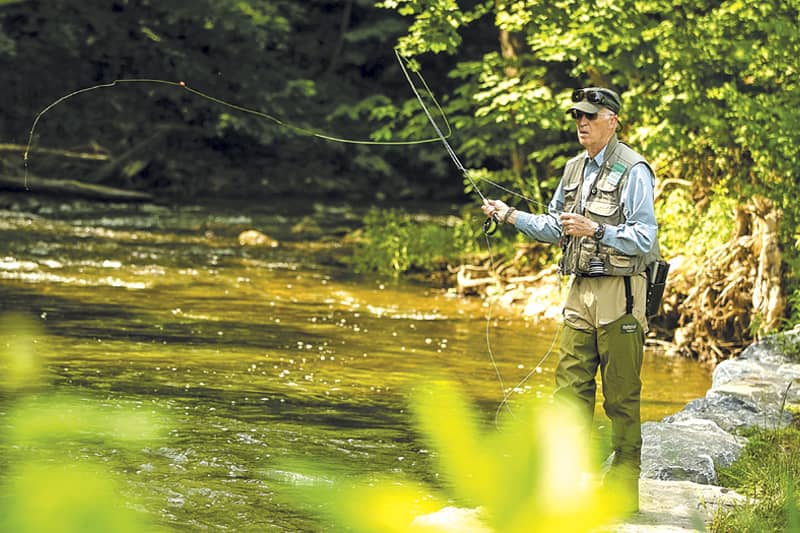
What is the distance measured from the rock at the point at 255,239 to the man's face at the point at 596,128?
1225cm

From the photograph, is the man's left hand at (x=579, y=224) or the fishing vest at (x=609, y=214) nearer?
the man's left hand at (x=579, y=224)

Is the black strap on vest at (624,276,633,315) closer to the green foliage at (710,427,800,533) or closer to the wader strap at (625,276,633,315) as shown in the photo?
the wader strap at (625,276,633,315)

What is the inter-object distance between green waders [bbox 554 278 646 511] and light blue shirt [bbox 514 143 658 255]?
0.21 meters

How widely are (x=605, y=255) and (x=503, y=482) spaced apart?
4.12 meters

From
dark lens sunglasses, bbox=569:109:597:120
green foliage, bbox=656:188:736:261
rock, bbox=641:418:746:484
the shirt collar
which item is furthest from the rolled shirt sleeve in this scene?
green foliage, bbox=656:188:736:261

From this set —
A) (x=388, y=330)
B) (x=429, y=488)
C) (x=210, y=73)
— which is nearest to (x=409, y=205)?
(x=210, y=73)

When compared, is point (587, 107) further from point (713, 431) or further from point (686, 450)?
point (713, 431)

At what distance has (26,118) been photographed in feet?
84.5

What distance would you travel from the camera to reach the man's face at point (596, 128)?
4750 mm

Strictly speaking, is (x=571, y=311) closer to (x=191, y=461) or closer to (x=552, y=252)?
(x=191, y=461)

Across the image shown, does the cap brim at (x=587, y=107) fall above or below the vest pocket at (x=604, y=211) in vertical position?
above

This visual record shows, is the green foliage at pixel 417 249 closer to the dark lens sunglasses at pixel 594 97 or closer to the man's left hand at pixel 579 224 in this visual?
the dark lens sunglasses at pixel 594 97

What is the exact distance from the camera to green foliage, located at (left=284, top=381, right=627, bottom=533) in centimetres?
70

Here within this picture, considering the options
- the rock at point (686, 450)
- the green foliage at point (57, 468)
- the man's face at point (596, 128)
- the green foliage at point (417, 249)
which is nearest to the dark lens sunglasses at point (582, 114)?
the man's face at point (596, 128)
